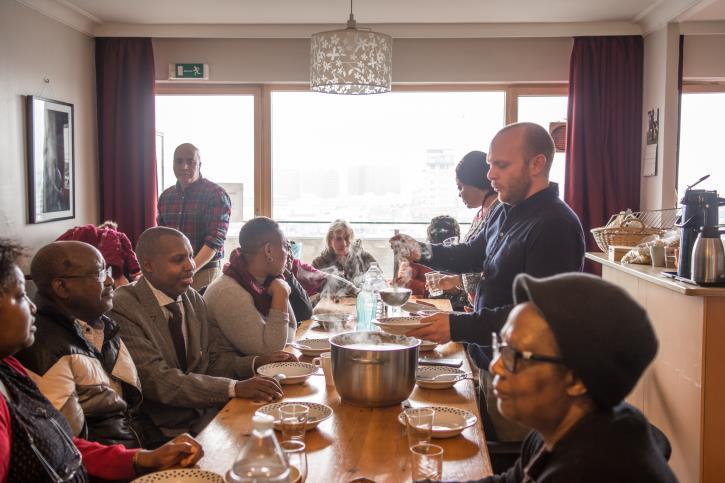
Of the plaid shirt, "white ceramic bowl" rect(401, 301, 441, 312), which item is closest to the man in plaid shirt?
the plaid shirt

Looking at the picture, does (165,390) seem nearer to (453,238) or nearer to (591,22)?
(453,238)

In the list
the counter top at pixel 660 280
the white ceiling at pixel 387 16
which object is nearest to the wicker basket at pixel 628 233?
the counter top at pixel 660 280

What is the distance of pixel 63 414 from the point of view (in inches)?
68.4

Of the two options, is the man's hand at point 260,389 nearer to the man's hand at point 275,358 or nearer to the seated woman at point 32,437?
the man's hand at point 275,358

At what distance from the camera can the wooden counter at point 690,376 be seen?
2859mm

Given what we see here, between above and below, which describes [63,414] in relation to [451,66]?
below

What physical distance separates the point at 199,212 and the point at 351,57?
5.97ft

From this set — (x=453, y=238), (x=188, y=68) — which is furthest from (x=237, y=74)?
(x=453, y=238)

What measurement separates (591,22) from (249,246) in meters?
3.97

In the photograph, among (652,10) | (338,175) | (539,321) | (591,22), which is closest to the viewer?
(539,321)

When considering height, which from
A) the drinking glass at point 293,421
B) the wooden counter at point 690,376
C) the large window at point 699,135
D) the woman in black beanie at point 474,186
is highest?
the large window at point 699,135

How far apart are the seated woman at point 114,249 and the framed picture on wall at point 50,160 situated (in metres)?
1.19

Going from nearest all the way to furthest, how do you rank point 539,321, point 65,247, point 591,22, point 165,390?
point 539,321
point 65,247
point 165,390
point 591,22

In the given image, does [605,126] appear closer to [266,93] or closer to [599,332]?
[266,93]
